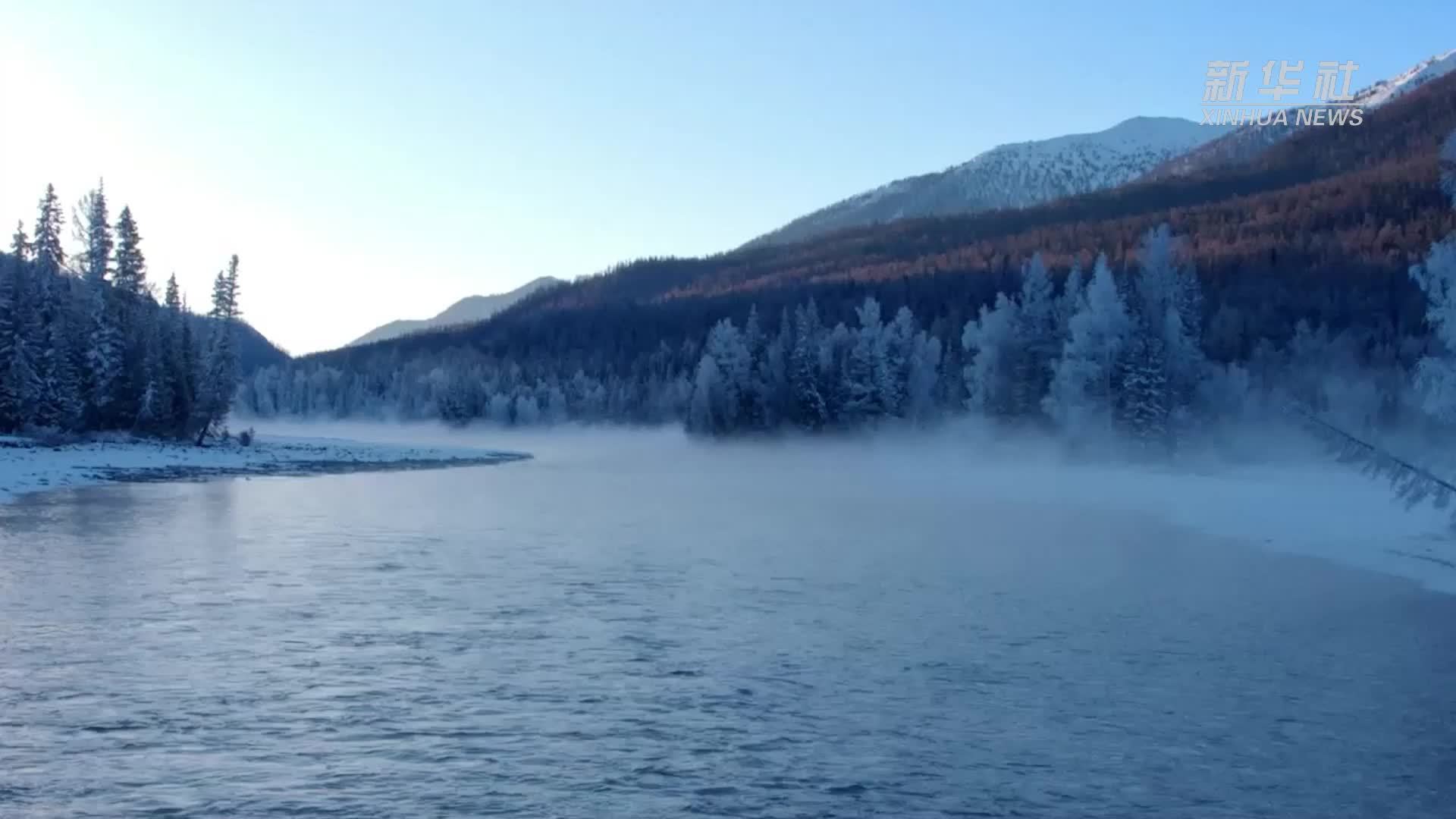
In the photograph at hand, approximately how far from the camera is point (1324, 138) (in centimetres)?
18800

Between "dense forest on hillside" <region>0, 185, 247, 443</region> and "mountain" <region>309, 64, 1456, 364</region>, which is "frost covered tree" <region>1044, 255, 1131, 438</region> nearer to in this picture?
"mountain" <region>309, 64, 1456, 364</region>

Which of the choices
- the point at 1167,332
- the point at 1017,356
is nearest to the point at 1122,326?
the point at 1167,332

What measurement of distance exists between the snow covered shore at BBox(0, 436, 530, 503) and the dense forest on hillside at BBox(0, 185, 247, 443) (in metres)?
2.86

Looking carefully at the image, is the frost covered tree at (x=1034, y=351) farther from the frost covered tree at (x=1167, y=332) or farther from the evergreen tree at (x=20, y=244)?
the evergreen tree at (x=20, y=244)

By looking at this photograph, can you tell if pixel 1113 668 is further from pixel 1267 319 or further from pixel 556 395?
pixel 556 395

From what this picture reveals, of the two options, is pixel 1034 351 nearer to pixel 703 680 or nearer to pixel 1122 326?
pixel 1122 326

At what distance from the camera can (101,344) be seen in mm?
75438

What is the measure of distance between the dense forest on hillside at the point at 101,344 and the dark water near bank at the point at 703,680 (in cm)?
4263

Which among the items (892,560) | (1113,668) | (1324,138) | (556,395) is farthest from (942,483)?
(1324,138)

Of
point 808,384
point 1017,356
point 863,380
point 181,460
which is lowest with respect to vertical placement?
point 181,460

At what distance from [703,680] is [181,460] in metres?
60.2

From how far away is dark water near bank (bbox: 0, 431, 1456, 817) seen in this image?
11.8m

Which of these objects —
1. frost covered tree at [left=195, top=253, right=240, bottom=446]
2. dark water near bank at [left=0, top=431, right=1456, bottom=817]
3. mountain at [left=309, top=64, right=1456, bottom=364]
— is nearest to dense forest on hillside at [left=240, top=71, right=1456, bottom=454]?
mountain at [left=309, top=64, right=1456, bottom=364]

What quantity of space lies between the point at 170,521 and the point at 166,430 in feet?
159
